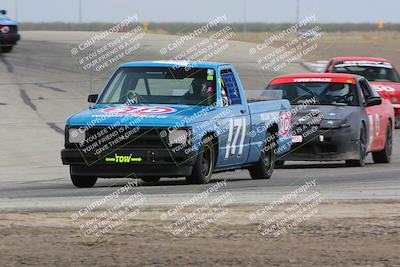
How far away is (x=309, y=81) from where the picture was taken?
17.0 metres

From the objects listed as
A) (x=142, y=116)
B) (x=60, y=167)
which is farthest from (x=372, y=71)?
(x=142, y=116)

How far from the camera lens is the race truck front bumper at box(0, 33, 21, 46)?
3284 cm

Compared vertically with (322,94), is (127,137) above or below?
above

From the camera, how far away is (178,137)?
40.0ft

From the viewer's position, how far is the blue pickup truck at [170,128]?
1225cm

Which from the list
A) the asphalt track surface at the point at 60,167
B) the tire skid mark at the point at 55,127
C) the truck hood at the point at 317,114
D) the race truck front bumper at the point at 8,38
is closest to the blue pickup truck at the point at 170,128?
the asphalt track surface at the point at 60,167

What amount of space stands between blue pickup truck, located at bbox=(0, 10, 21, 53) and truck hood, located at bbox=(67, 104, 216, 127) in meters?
20.0

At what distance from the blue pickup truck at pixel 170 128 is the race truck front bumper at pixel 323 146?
5.59 feet

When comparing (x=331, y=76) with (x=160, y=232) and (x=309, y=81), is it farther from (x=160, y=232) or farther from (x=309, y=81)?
(x=160, y=232)

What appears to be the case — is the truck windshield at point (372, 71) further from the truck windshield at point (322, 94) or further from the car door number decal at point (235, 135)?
the car door number decal at point (235, 135)

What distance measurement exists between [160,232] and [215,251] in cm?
91

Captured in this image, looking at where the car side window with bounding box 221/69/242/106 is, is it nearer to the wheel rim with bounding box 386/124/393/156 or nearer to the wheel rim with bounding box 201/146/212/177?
the wheel rim with bounding box 201/146/212/177

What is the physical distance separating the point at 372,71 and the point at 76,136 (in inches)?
524
